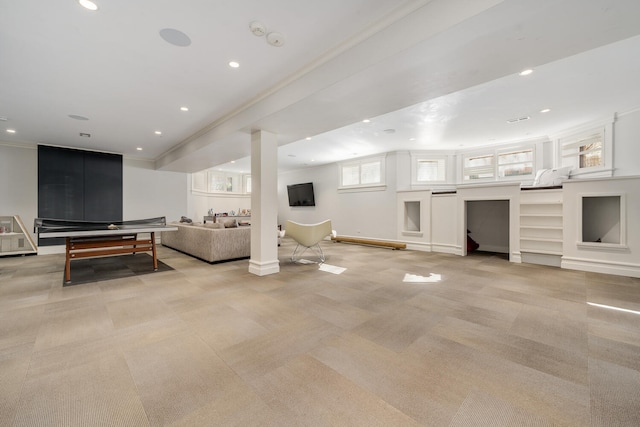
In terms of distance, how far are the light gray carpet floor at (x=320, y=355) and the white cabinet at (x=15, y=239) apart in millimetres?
3871

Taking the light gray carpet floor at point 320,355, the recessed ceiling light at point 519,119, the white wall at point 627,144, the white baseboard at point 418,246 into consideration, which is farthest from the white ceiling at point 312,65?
the white baseboard at point 418,246

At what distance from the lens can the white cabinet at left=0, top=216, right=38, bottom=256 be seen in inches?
221

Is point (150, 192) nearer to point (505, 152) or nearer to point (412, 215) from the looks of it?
point (412, 215)

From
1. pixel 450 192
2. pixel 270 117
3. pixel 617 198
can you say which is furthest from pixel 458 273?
pixel 270 117

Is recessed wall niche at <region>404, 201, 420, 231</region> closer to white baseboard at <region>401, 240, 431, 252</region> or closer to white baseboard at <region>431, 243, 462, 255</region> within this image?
white baseboard at <region>401, 240, 431, 252</region>

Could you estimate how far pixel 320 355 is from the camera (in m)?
1.74

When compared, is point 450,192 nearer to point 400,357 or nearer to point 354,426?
point 400,357

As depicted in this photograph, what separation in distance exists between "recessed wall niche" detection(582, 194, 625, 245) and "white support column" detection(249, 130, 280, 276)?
17.4ft

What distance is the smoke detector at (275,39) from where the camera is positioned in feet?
7.60

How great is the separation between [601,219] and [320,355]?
5.74m

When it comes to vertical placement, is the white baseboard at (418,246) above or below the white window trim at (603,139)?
below

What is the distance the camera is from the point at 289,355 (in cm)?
174

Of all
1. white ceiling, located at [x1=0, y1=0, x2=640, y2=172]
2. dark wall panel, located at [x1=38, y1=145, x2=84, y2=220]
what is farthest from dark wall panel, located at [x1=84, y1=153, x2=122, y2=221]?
white ceiling, located at [x1=0, y1=0, x2=640, y2=172]

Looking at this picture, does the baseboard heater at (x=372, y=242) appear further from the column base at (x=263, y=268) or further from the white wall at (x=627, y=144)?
the white wall at (x=627, y=144)
